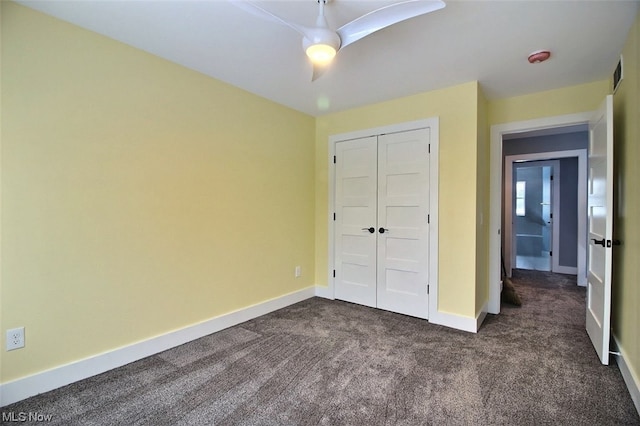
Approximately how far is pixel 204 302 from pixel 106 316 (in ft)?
2.52

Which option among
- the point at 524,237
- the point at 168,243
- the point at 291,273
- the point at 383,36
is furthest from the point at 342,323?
the point at 524,237

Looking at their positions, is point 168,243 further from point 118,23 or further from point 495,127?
point 495,127

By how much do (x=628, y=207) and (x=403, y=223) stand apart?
175 centimetres

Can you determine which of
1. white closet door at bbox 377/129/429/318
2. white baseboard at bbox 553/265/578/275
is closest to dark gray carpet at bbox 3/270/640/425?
white closet door at bbox 377/129/429/318

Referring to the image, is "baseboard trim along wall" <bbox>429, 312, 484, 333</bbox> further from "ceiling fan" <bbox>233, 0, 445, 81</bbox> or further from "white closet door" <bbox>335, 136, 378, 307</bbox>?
"ceiling fan" <bbox>233, 0, 445, 81</bbox>

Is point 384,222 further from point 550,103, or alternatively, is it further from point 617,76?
point 617,76

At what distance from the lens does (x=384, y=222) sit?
343 cm

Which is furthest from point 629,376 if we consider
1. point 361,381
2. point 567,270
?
point 567,270

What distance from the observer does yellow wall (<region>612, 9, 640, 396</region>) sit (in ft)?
6.04

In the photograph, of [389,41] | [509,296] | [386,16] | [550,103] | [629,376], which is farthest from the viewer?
[509,296]

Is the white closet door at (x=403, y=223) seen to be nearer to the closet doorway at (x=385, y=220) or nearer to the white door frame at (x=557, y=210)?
the closet doorway at (x=385, y=220)

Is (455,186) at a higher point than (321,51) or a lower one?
lower

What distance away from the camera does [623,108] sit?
86.0 inches

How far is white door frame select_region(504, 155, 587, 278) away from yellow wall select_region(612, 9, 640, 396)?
111 inches
